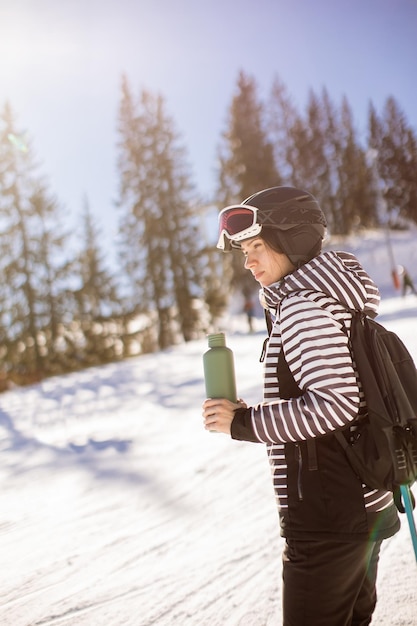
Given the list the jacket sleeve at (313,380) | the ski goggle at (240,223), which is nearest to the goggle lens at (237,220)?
the ski goggle at (240,223)

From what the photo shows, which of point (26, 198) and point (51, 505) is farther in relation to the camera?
point (26, 198)

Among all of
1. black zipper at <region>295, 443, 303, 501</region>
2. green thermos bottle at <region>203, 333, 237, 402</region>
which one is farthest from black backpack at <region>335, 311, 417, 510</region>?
green thermos bottle at <region>203, 333, 237, 402</region>

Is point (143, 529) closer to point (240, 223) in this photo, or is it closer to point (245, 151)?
point (240, 223)

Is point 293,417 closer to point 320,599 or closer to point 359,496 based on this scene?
point 359,496

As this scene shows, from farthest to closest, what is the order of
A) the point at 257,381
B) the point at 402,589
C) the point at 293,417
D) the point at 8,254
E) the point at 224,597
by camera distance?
1. the point at 8,254
2. the point at 257,381
3. the point at 224,597
4. the point at 402,589
5. the point at 293,417

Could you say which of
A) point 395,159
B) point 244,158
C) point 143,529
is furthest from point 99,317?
point 395,159

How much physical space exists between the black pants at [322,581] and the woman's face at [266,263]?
1.03 metres

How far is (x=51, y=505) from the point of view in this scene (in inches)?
194

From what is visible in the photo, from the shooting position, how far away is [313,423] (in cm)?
173

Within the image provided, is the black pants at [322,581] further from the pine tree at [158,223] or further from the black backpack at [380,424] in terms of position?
the pine tree at [158,223]

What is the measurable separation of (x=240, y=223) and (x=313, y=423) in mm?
854

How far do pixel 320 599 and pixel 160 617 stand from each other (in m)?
1.56

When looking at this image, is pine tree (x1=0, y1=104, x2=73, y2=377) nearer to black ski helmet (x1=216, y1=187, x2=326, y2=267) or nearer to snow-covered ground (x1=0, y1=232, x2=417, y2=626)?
snow-covered ground (x1=0, y1=232, x2=417, y2=626)

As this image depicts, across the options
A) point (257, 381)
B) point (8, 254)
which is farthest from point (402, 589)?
point (8, 254)
